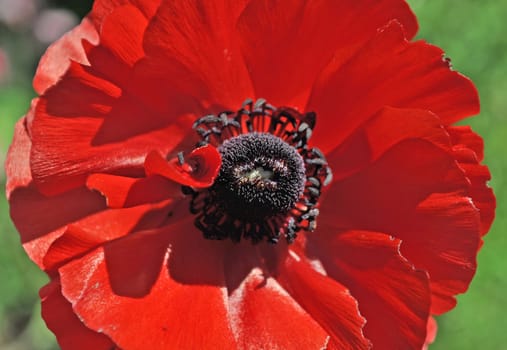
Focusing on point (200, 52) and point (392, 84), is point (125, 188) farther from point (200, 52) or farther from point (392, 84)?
point (392, 84)

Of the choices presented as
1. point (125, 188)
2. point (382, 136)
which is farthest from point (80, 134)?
point (382, 136)

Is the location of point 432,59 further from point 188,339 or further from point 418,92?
point 188,339

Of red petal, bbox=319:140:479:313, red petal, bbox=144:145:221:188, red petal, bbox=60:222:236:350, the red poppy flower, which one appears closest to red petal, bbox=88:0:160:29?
the red poppy flower

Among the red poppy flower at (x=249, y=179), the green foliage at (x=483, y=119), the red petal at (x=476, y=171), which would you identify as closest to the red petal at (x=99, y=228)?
the red poppy flower at (x=249, y=179)

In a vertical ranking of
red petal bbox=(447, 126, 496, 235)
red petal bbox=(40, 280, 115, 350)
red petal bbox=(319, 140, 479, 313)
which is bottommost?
red petal bbox=(40, 280, 115, 350)

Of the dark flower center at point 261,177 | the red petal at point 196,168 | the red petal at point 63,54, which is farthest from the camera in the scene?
the red petal at point 63,54

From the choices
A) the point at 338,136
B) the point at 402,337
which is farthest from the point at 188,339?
the point at 338,136

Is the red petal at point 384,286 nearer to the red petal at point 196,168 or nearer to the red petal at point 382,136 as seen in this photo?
the red petal at point 382,136

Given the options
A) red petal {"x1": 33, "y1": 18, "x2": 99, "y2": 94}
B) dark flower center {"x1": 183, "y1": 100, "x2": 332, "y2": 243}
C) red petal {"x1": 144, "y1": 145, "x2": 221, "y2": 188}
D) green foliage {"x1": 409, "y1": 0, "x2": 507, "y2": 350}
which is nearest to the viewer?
red petal {"x1": 144, "y1": 145, "x2": 221, "y2": 188}

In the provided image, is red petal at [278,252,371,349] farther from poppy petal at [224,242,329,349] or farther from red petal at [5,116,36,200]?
red petal at [5,116,36,200]
